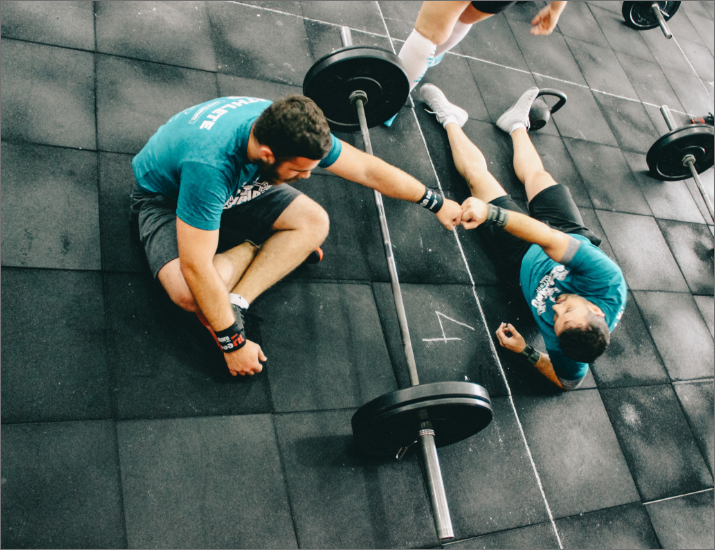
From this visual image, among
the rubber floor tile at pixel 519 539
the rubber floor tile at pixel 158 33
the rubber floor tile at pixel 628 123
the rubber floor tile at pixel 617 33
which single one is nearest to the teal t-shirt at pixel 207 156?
the rubber floor tile at pixel 158 33

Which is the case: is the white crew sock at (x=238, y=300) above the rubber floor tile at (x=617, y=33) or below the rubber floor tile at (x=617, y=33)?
below

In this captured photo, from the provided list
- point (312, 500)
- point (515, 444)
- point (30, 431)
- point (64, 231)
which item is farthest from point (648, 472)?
point (64, 231)

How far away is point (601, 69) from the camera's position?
4.12 meters

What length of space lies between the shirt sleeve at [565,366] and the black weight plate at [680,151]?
6.65 feet

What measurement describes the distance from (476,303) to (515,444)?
70 cm

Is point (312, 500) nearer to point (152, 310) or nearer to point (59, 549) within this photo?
point (59, 549)

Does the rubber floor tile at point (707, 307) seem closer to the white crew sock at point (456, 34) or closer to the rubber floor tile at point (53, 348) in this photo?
the white crew sock at point (456, 34)

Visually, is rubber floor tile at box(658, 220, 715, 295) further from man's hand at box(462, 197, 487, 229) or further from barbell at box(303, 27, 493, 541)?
barbell at box(303, 27, 493, 541)

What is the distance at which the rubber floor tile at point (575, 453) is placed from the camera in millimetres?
2158

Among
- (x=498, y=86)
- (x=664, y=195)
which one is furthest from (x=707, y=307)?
(x=498, y=86)

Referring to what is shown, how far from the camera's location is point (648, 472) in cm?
236

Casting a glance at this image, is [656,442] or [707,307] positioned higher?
[707,307]

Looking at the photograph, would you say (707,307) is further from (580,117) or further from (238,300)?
(238,300)

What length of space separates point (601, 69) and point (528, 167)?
1959 mm
